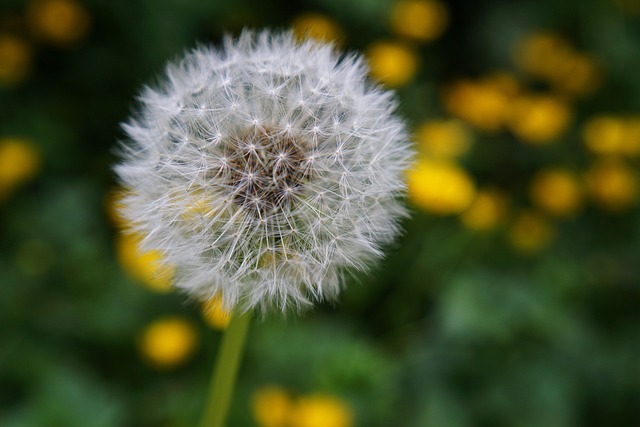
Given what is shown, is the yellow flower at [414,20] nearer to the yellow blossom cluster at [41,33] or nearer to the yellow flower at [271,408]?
the yellow blossom cluster at [41,33]

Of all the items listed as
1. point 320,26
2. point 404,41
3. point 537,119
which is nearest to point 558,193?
point 537,119

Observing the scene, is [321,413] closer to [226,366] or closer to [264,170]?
[226,366]

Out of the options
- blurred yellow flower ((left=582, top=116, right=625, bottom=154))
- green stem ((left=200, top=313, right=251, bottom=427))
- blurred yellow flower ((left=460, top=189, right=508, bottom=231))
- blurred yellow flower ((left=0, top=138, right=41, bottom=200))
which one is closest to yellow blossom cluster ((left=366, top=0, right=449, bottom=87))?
blurred yellow flower ((left=460, top=189, right=508, bottom=231))

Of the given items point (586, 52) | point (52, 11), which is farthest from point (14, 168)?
point (586, 52)

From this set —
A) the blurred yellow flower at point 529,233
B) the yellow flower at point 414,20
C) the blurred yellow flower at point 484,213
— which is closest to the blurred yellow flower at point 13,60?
the yellow flower at point 414,20

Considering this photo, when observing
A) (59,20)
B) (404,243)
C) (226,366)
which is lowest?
(226,366)

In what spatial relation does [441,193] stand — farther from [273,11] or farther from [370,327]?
[273,11]
